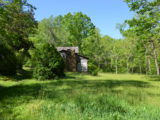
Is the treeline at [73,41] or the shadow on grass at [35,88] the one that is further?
the treeline at [73,41]

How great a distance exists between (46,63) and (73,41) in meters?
30.6

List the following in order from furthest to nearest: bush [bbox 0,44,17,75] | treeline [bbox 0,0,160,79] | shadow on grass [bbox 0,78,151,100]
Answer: bush [bbox 0,44,17,75]
treeline [bbox 0,0,160,79]
shadow on grass [bbox 0,78,151,100]

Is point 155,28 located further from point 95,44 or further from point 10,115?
point 95,44

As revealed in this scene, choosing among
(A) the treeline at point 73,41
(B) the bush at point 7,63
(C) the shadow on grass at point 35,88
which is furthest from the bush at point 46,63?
(C) the shadow on grass at point 35,88

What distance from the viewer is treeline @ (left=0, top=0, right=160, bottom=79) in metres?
11.7

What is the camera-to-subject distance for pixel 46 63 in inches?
541

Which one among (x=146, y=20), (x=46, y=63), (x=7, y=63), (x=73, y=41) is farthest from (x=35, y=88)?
(x=73, y=41)

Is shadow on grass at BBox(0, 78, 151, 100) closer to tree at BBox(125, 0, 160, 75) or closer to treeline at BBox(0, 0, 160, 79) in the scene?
treeline at BBox(0, 0, 160, 79)

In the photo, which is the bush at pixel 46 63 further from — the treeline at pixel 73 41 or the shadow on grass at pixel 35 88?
the shadow on grass at pixel 35 88

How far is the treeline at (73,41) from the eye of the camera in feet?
38.4

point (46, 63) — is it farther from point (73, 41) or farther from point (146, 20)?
point (73, 41)

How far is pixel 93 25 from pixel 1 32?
40655 millimetres

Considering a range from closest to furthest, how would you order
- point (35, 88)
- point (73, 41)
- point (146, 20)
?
point (35, 88) → point (146, 20) → point (73, 41)

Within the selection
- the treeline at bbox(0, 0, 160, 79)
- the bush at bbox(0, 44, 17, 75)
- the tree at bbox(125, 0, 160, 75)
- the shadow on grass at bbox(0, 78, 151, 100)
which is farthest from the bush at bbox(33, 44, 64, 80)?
the tree at bbox(125, 0, 160, 75)
